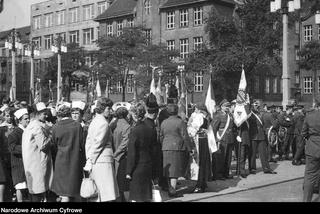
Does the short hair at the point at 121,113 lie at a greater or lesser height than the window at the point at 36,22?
lesser

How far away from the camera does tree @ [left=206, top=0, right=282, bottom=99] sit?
42281 mm

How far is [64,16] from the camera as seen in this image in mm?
74812

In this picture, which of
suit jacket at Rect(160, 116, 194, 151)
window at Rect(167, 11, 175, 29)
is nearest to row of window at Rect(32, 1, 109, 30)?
window at Rect(167, 11, 175, 29)

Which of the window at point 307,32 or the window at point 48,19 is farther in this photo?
the window at point 48,19

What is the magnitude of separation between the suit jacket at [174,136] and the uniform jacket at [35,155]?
125 inches

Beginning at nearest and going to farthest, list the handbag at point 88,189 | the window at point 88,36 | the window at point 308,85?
1. the handbag at point 88,189
2. the window at point 308,85
3. the window at point 88,36

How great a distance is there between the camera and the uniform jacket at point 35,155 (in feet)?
26.3

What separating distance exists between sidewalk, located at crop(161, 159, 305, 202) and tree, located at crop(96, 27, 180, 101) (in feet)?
101

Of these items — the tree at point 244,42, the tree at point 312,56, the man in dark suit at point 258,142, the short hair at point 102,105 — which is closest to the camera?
the short hair at point 102,105

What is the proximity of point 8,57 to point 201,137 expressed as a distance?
79727 mm

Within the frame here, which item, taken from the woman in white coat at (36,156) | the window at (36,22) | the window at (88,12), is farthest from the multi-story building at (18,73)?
the woman in white coat at (36,156)

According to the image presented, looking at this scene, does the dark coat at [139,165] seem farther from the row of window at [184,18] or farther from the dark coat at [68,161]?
the row of window at [184,18]
